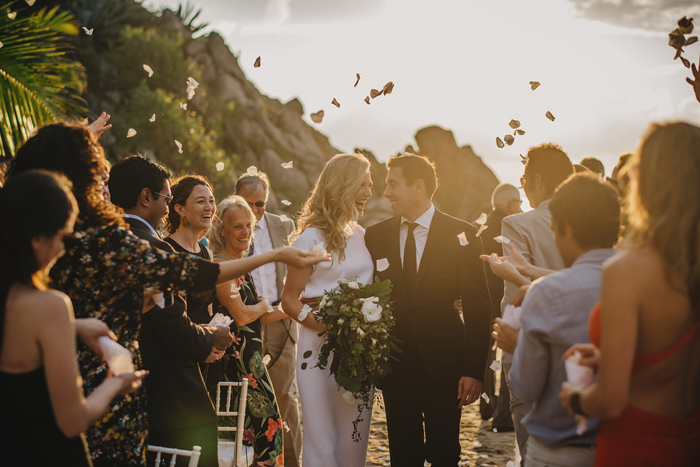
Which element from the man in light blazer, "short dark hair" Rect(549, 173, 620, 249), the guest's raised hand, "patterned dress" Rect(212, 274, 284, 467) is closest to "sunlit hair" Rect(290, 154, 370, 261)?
"patterned dress" Rect(212, 274, 284, 467)

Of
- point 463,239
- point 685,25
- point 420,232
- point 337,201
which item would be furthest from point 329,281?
point 685,25

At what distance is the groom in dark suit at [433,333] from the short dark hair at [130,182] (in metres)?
1.66

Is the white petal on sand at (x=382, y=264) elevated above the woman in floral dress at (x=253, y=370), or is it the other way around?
the white petal on sand at (x=382, y=264)

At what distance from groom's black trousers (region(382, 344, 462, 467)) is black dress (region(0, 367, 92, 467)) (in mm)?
2388

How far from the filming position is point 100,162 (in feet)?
8.07

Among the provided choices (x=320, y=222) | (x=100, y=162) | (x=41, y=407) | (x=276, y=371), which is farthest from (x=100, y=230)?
(x=276, y=371)

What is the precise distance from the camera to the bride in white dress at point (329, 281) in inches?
149

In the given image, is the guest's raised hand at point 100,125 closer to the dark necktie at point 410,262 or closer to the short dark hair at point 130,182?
the short dark hair at point 130,182

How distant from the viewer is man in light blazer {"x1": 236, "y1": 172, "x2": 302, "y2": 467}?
5.48 metres

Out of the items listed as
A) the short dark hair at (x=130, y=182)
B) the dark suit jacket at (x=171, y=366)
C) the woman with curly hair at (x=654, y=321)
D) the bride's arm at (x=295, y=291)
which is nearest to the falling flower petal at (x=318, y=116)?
the bride's arm at (x=295, y=291)

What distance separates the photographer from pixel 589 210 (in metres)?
2.23

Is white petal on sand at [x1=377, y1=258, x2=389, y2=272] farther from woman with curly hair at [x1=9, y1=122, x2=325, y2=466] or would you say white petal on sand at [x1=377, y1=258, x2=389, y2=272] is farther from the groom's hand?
woman with curly hair at [x1=9, y1=122, x2=325, y2=466]

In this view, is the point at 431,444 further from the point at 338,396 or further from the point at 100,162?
the point at 100,162

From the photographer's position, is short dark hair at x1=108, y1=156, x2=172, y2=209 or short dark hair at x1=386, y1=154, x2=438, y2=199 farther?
short dark hair at x1=386, y1=154, x2=438, y2=199
